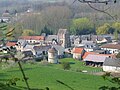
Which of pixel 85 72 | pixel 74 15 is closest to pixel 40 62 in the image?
pixel 85 72

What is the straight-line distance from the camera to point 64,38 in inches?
1147

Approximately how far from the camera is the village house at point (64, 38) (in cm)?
2908

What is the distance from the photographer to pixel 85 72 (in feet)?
58.9

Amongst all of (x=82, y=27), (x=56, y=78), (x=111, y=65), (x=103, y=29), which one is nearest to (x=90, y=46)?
(x=103, y=29)

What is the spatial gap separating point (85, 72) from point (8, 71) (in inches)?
173

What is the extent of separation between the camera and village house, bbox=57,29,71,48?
2908cm

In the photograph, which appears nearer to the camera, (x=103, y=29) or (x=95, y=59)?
(x=95, y=59)

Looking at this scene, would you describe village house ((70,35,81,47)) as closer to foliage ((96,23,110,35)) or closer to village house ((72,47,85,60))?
foliage ((96,23,110,35))

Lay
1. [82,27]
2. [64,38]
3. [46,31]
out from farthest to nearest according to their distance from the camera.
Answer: [82,27] → [46,31] → [64,38]

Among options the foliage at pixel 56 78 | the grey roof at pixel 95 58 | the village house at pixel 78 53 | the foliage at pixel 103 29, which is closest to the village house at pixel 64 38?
the foliage at pixel 103 29

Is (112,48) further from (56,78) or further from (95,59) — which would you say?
(56,78)

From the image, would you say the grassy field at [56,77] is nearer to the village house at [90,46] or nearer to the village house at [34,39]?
the village house at [90,46]

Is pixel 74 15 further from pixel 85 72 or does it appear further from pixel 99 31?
pixel 85 72

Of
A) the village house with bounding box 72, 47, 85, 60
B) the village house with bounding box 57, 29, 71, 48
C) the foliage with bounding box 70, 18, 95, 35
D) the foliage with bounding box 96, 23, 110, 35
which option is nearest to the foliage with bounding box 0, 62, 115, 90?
the village house with bounding box 72, 47, 85, 60
